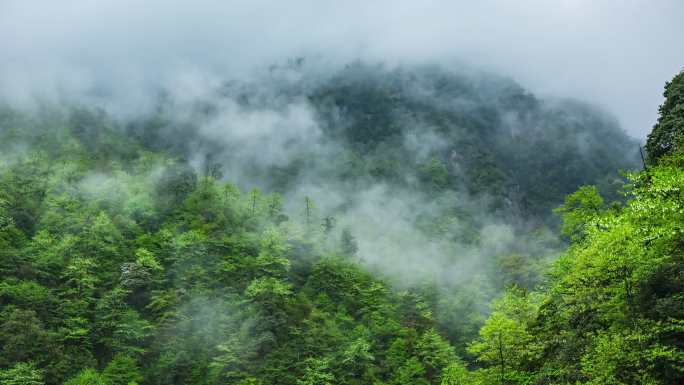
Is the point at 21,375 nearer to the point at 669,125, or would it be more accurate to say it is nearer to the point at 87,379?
the point at 87,379

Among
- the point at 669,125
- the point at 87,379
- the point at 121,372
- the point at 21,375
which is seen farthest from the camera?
the point at 121,372

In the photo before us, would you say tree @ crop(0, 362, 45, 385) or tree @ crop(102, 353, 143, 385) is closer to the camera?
tree @ crop(0, 362, 45, 385)

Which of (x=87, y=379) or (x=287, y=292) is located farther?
(x=287, y=292)

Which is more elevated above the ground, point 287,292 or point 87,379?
point 287,292

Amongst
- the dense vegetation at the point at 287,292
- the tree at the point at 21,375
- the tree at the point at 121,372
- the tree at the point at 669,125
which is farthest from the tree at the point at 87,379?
the tree at the point at 669,125

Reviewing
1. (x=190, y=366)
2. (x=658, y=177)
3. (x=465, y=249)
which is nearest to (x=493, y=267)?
(x=465, y=249)

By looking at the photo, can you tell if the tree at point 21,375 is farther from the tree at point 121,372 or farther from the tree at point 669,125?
the tree at point 669,125

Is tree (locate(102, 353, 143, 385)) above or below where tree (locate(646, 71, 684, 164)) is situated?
below

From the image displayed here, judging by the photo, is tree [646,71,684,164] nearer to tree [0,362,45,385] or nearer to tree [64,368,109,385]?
tree [64,368,109,385]

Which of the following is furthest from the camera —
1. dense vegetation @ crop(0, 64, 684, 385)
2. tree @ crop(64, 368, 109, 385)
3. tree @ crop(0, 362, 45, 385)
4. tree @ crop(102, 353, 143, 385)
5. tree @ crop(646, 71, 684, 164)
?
tree @ crop(102, 353, 143, 385)

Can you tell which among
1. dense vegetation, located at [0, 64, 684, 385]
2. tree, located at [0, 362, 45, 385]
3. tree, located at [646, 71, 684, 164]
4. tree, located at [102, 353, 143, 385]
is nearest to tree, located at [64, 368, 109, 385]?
dense vegetation, located at [0, 64, 684, 385]

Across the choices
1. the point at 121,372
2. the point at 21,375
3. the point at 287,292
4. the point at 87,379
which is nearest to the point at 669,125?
the point at 287,292

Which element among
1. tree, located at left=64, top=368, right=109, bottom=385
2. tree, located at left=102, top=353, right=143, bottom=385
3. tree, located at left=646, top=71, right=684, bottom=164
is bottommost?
tree, located at left=64, top=368, right=109, bottom=385

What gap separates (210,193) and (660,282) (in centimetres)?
11230
